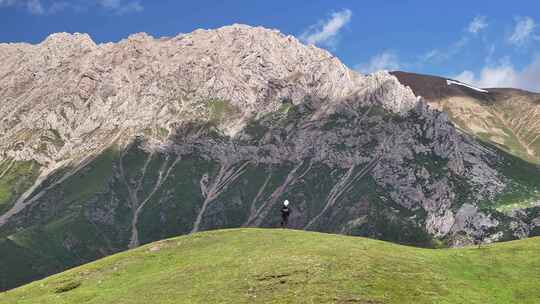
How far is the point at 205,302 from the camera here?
49.7 metres

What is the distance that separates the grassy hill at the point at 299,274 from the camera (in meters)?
49.0

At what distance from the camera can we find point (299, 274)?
53.0m

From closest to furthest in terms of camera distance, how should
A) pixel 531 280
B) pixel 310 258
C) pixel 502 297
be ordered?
pixel 502 297
pixel 531 280
pixel 310 258

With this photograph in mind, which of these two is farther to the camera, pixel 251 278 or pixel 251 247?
pixel 251 247

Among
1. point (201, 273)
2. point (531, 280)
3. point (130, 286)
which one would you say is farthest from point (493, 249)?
point (130, 286)

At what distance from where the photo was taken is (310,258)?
57.5m

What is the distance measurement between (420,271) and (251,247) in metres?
20.3

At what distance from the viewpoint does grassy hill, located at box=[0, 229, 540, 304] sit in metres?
49.0

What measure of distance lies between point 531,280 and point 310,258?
19430 millimetres

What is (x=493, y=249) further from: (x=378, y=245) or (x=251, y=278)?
(x=251, y=278)

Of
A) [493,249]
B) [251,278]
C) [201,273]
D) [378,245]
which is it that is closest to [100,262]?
[201,273]

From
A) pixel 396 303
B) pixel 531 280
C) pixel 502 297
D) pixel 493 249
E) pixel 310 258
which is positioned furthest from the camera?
pixel 493 249

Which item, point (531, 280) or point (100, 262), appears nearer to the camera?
point (531, 280)

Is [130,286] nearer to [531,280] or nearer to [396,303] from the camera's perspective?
[396,303]
